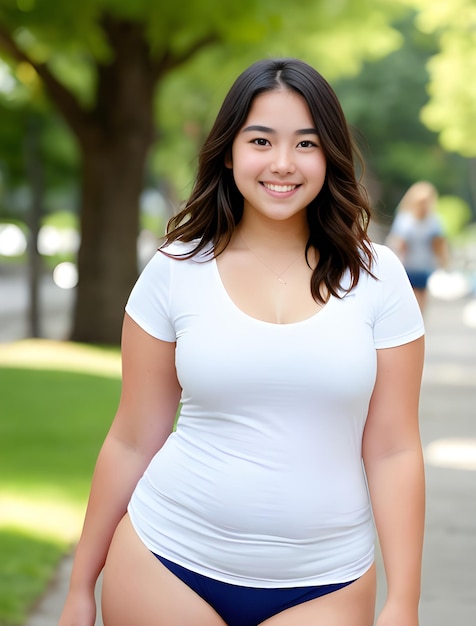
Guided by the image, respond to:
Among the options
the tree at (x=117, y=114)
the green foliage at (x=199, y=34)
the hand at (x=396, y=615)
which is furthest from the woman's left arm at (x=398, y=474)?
the tree at (x=117, y=114)

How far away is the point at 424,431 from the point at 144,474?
741 cm

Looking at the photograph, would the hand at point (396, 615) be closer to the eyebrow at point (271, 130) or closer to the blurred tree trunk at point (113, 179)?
the eyebrow at point (271, 130)

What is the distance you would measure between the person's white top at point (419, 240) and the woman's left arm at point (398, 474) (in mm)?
9233

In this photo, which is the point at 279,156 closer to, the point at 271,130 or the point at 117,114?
the point at 271,130

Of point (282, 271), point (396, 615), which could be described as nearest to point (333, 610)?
point (396, 615)

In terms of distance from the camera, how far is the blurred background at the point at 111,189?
6223 mm

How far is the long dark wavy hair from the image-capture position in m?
2.27

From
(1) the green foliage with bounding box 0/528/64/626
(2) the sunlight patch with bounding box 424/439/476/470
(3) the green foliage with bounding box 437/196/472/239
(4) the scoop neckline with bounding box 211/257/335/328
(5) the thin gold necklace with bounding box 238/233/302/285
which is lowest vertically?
(2) the sunlight patch with bounding box 424/439/476/470

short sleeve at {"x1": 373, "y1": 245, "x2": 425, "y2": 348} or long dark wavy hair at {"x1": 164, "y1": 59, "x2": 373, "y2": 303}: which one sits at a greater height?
long dark wavy hair at {"x1": 164, "y1": 59, "x2": 373, "y2": 303}

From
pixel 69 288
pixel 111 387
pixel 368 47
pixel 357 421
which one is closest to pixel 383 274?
pixel 357 421

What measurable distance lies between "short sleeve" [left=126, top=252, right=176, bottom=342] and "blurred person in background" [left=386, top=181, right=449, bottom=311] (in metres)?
9.11

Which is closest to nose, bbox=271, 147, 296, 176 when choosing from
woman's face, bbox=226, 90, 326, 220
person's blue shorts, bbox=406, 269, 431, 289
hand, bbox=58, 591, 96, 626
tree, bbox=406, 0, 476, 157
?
woman's face, bbox=226, 90, 326, 220

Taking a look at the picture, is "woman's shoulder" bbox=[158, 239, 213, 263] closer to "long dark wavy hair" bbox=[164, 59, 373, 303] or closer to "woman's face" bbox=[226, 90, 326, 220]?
"long dark wavy hair" bbox=[164, 59, 373, 303]

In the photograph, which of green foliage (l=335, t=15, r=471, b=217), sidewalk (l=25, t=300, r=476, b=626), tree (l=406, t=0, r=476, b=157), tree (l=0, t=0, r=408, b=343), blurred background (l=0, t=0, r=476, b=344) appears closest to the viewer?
sidewalk (l=25, t=300, r=476, b=626)
